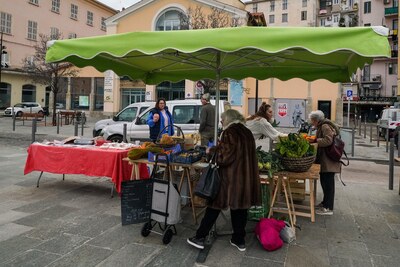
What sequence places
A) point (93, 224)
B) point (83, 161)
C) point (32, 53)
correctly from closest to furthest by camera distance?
Answer: point (93, 224)
point (83, 161)
point (32, 53)

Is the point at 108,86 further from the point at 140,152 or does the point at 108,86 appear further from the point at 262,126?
the point at 140,152

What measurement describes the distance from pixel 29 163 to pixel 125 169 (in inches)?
79.4

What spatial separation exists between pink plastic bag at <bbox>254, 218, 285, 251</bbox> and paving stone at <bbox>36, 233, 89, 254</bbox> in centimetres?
212

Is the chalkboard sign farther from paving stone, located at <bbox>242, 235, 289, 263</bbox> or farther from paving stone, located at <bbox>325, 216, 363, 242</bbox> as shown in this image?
paving stone, located at <bbox>325, 216, 363, 242</bbox>

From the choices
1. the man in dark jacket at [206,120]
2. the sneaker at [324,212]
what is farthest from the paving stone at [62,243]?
the man in dark jacket at [206,120]

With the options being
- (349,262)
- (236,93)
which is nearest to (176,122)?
(349,262)

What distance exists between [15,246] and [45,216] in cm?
101

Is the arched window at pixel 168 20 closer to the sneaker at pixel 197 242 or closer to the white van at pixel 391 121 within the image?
the white van at pixel 391 121

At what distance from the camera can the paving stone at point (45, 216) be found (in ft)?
15.0

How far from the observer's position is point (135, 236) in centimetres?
420

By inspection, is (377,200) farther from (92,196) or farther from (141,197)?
(92,196)

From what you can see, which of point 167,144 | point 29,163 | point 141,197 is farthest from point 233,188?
point 29,163

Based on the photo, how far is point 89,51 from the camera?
4012mm

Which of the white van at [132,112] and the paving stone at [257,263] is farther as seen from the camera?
the white van at [132,112]
